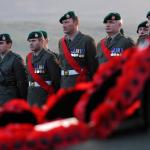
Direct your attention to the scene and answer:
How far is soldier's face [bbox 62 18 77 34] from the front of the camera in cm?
754

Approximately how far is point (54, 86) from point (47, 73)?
239mm

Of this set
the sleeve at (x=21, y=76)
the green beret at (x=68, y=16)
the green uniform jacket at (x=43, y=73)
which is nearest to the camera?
the green beret at (x=68, y=16)

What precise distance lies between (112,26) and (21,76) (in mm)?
2017

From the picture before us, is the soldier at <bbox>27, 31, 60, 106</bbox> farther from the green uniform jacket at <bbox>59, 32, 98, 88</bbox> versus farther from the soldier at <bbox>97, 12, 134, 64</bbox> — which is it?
the soldier at <bbox>97, 12, 134, 64</bbox>

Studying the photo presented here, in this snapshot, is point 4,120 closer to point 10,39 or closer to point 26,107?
point 26,107

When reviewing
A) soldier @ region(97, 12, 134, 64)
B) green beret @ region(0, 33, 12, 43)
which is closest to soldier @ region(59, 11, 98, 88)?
soldier @ region(97, 12, 134, 64)

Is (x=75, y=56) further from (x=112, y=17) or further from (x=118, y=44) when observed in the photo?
(x=112, y=17)

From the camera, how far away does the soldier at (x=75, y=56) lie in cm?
A: 733

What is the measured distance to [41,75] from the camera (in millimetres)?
7891

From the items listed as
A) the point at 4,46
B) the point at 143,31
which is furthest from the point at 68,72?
the point at 4,46

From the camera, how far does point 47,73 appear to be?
7914 mm

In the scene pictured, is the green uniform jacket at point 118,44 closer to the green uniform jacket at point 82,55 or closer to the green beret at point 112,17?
the green uniform jacket at point 82,55

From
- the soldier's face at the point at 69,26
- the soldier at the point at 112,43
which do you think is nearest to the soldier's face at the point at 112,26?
the soldier at the point at 112,43

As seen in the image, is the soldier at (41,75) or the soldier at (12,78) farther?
the soldier at (12,78)
